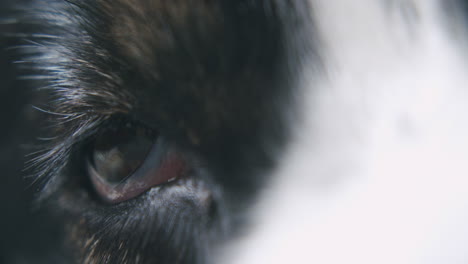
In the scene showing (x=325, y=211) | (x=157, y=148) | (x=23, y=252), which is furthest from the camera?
(x=23, y=252)

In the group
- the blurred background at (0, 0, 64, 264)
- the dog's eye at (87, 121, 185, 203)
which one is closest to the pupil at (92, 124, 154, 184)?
the dog's eye at (87, 121, 185, 203)

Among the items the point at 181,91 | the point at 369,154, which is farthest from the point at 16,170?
the point at 369,154

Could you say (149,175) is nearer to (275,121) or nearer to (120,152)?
(120,152)

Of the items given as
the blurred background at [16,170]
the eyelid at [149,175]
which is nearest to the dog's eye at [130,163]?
the eyelid at [149,175]

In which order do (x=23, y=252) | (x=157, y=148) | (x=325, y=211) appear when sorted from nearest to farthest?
(x=325, y=211)
(x=157, y=148)
(x=23, y=252)

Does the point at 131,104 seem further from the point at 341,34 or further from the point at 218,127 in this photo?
the point at 341,34

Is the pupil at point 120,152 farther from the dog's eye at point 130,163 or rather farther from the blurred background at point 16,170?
the blurred background at point 16,170

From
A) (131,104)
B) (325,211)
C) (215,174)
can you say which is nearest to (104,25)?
(131,104)
